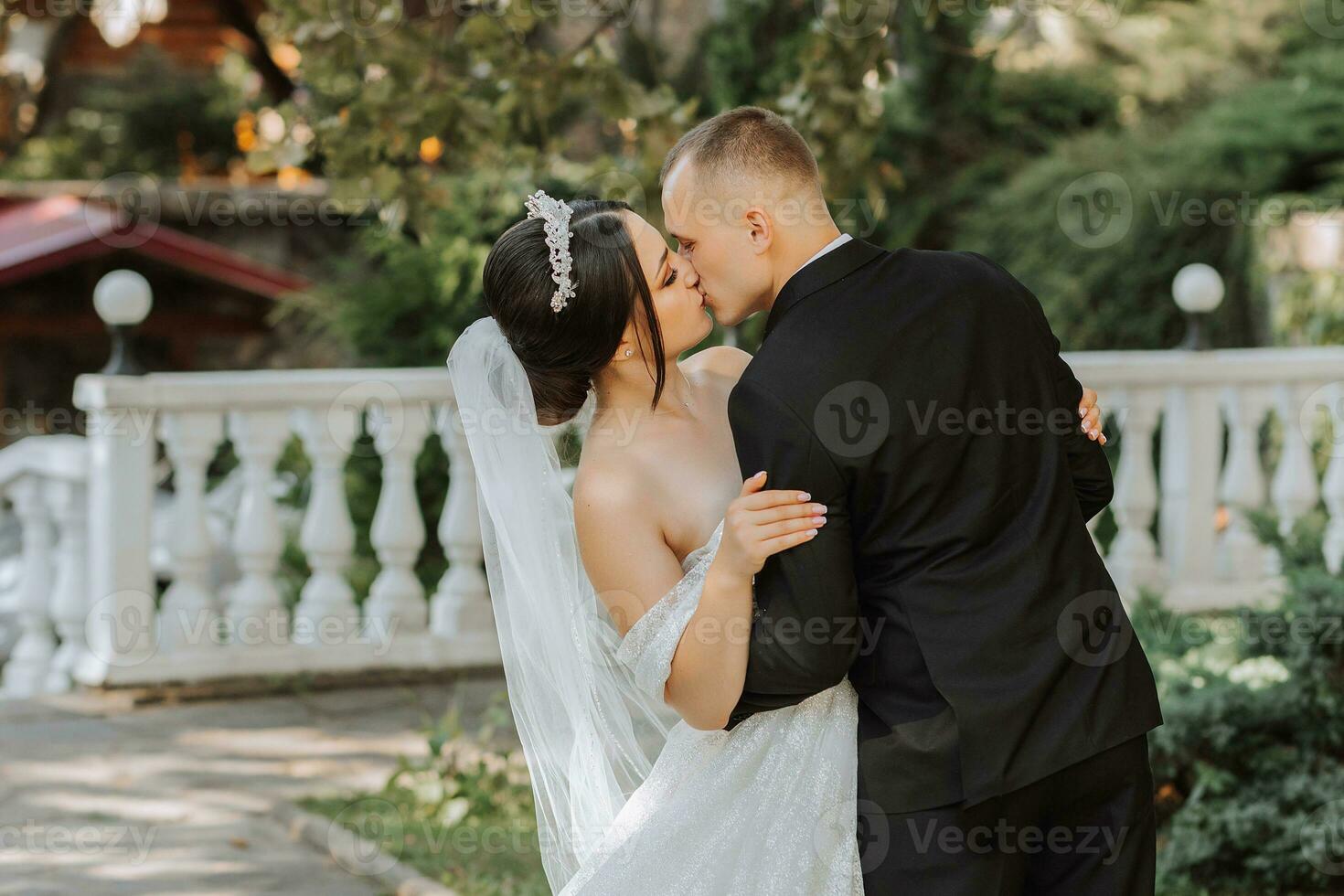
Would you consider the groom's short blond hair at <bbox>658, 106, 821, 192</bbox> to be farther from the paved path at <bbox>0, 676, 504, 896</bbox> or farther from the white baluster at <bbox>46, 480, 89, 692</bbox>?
the white baluster at <bbox>46, 480, 89, 692</bbox>

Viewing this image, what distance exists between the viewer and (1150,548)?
6160 millimetres

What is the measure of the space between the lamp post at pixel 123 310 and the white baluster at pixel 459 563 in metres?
1.15

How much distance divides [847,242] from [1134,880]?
1035 mm

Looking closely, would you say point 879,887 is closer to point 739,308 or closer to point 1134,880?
point 1134,880

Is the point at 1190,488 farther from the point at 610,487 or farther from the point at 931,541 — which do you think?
the point at 931,541

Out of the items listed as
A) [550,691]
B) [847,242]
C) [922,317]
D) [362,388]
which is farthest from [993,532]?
[362,388]

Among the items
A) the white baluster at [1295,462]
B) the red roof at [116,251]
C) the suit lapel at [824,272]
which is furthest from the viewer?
the red roof at [116,251]

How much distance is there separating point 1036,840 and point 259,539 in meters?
4.05

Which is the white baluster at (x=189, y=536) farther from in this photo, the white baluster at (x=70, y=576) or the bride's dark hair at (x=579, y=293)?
the bride's dark hair at (x=579, y=293)

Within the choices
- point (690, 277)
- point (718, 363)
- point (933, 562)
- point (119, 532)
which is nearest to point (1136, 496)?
point (718, 363)

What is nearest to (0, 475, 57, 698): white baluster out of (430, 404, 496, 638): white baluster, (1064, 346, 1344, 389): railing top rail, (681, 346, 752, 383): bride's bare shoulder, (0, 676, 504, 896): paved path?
(0, 676, 504, 896): paved path

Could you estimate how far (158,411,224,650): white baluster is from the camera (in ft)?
18.2

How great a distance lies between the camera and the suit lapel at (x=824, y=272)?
2.21m

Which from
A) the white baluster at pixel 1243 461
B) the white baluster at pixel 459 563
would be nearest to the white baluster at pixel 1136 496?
the white baluster at pixel 1243 461
